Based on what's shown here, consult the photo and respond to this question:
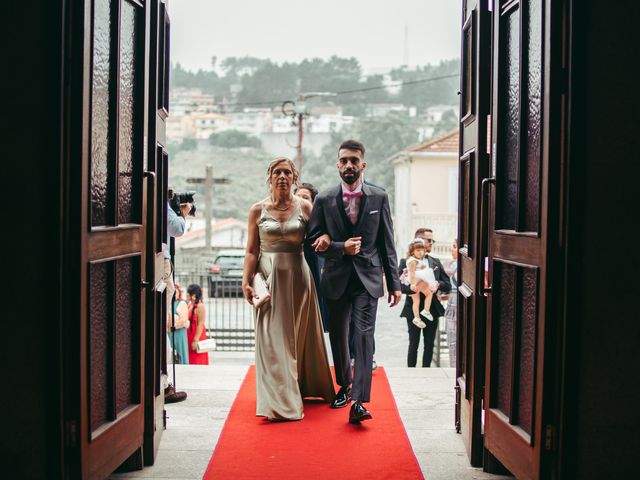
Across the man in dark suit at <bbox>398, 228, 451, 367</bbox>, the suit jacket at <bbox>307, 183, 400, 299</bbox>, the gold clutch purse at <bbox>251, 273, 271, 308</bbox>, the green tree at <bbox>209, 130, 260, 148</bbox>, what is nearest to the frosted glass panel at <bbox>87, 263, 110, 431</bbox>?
the gold clutch purse at <bbox>251, 273, 271, 308</bbox>

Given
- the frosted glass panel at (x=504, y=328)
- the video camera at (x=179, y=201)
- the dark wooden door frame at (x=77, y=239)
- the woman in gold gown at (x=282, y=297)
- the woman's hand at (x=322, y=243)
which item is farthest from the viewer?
the video camera at (x=179, y=201)

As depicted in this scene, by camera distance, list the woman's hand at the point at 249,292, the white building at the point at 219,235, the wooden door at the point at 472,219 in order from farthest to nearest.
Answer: the white building at the point at 219,235
the woman's hand at the point at 249,292
the wooden door at the point at 472,219

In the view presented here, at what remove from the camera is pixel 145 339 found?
4.91m

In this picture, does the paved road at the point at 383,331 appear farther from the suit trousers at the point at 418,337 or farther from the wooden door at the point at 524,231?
the wooden door at the point at 524,231

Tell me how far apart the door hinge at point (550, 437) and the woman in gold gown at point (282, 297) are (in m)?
2.71

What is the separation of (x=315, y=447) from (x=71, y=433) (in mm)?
2060

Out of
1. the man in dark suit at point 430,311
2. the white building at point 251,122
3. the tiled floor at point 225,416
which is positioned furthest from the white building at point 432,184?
the white building at point 251,122

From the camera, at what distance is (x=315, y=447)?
5.53 meters

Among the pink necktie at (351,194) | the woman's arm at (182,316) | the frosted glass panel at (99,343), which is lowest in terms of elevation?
the woman's arm at (182,316)

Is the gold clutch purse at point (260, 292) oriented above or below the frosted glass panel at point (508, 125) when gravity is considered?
below

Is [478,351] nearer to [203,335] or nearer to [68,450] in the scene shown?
[68,450]

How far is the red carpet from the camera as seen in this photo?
4.97m

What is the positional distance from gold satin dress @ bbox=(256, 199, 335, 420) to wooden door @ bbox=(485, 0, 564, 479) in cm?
197

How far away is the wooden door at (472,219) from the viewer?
5027 millimetres
